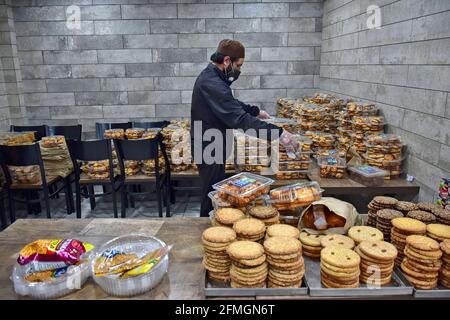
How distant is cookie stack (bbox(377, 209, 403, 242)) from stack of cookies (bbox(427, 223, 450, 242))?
0.49 feet

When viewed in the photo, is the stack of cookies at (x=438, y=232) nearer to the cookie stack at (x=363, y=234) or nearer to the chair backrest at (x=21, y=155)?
the cookie stack at (x=363, y=234)

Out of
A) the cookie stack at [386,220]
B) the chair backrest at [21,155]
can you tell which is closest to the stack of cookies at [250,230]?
the cookie stack at [386,220]

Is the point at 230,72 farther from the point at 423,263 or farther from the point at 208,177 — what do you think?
the point at 423,263

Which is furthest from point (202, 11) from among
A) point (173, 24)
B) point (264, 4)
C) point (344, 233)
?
point (344, 233)

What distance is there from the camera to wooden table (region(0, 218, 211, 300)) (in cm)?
139

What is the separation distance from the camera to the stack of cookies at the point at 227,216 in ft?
5.43

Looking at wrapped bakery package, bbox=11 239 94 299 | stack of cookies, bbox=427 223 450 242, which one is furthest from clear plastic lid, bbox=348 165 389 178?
wrapped bakery package, bbox=11 239 94 299

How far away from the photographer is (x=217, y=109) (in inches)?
106

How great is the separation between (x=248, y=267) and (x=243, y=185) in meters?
0.63

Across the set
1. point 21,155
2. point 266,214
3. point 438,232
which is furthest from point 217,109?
point 21,155

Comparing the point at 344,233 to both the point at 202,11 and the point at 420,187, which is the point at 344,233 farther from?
the point at 202,11

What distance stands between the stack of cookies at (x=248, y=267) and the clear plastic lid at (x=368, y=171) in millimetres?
1825

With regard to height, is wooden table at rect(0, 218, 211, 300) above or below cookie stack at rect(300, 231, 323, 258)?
below

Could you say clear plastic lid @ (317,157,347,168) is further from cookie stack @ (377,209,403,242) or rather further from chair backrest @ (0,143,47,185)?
chair backrest @ (0,143,47,185)
